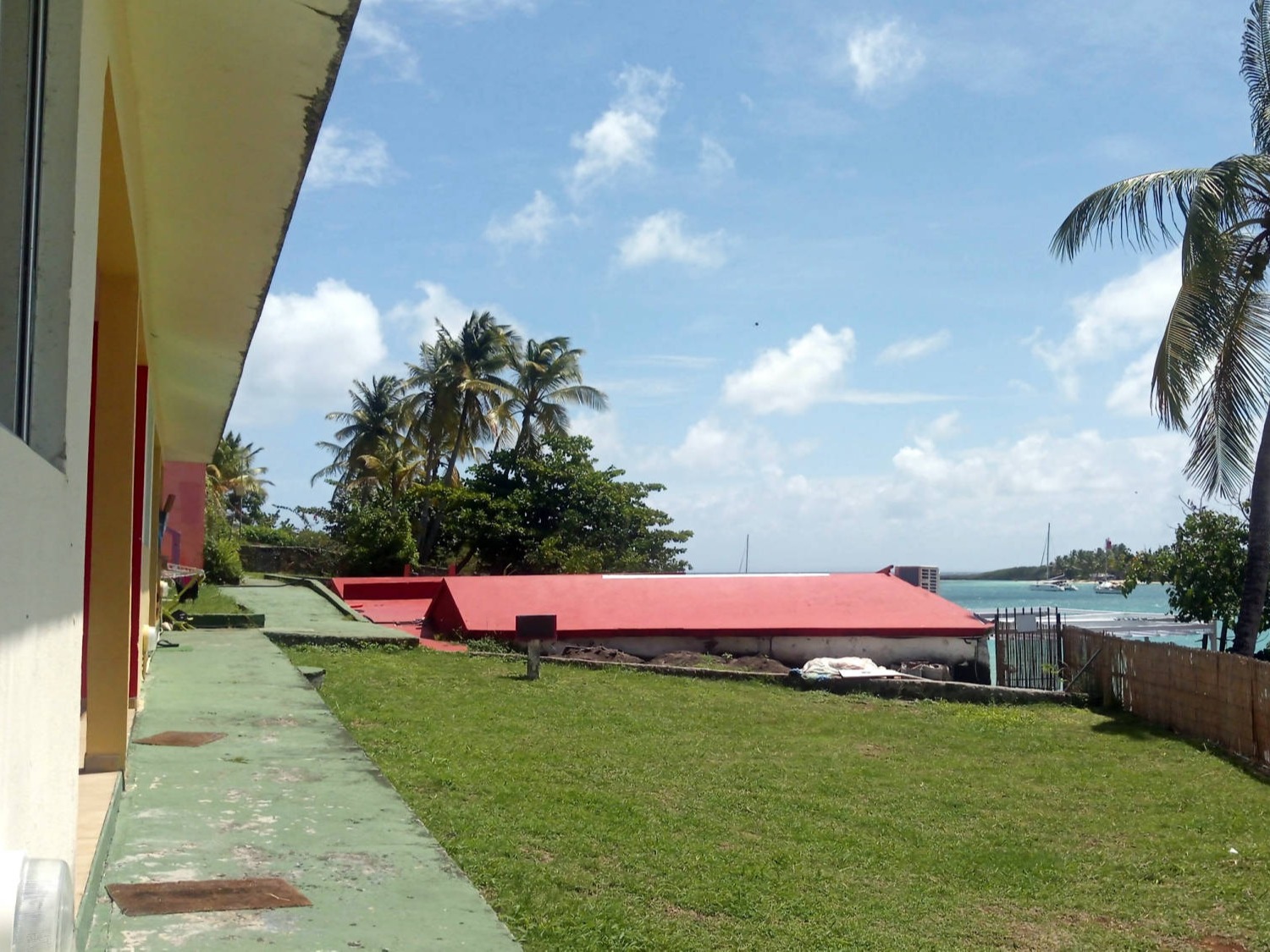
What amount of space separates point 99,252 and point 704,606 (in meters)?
15.6

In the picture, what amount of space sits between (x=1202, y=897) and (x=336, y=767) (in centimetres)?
498

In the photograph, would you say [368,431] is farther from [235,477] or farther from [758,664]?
[758,664]

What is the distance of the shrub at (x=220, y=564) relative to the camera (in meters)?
27.1

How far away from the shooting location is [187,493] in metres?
25.6

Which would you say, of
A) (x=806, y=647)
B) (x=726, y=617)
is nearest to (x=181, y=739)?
(x=726, y=617)

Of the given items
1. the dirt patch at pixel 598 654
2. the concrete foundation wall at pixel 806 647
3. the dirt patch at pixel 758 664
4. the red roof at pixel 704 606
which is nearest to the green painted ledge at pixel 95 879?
the dirt patch at pixel 758 664

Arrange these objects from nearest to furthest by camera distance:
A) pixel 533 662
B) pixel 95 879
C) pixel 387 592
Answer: pixel 95 879, pixel 533 662, pixel 387 592

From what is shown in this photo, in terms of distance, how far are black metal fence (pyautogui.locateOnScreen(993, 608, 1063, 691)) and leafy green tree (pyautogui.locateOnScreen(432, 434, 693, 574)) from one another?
50.2ft

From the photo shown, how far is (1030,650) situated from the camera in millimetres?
17281

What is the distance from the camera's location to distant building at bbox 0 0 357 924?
2037mm

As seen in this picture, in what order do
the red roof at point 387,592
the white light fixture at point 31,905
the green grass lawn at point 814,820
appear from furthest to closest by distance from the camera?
the red roof at point 387,592
the green grass lawn at point 814,820
the white light fixture at point 31,905

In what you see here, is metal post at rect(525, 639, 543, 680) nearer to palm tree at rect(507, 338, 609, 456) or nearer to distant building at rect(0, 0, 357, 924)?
distant building at rect(0, 0, 357, 924)

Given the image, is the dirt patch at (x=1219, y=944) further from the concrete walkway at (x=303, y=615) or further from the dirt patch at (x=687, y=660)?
the concrete walkway at (x=303, y=615)

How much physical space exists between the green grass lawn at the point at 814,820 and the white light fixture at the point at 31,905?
4.11 meters
